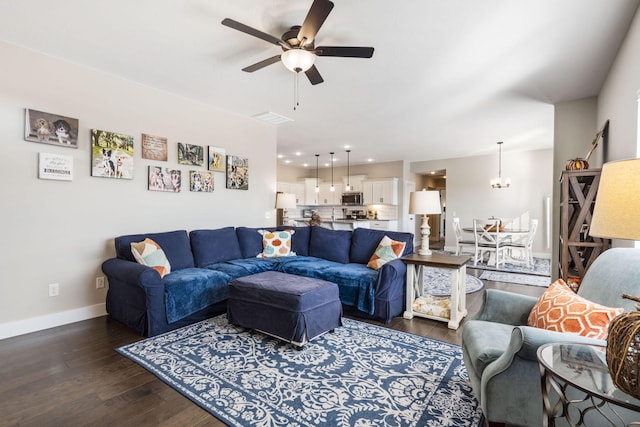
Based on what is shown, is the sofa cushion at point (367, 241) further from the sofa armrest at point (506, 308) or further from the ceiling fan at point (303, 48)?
the ceiling fan at point (303, 48)

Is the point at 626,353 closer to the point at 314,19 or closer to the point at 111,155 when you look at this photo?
the point at 314,19

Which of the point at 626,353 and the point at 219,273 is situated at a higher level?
the point at 626,353

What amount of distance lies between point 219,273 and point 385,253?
75.4 inches

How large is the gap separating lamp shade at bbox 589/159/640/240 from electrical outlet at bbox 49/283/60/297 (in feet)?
13.9

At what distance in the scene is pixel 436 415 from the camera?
1.77 metres

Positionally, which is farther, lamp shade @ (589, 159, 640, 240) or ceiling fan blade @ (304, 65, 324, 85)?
ceiling fan blade @ (304, 65, 324, 85)

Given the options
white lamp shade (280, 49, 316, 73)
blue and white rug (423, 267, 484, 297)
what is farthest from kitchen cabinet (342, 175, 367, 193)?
white lamp shade (280, 49, 316, 73)

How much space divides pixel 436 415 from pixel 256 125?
4689 millimetres

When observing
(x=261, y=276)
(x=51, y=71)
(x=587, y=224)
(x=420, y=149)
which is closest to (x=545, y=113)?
(x=587, y=224)

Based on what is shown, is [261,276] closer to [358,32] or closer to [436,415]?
[436,415]

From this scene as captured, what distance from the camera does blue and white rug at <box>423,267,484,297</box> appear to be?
173 inches

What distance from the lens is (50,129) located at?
10.1 feet

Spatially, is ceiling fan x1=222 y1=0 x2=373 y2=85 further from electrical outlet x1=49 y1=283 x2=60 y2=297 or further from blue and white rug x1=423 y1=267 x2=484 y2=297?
blue and white rug x1=423 y1=267 x2=484 y2=297

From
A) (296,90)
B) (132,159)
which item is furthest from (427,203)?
(132,159)
